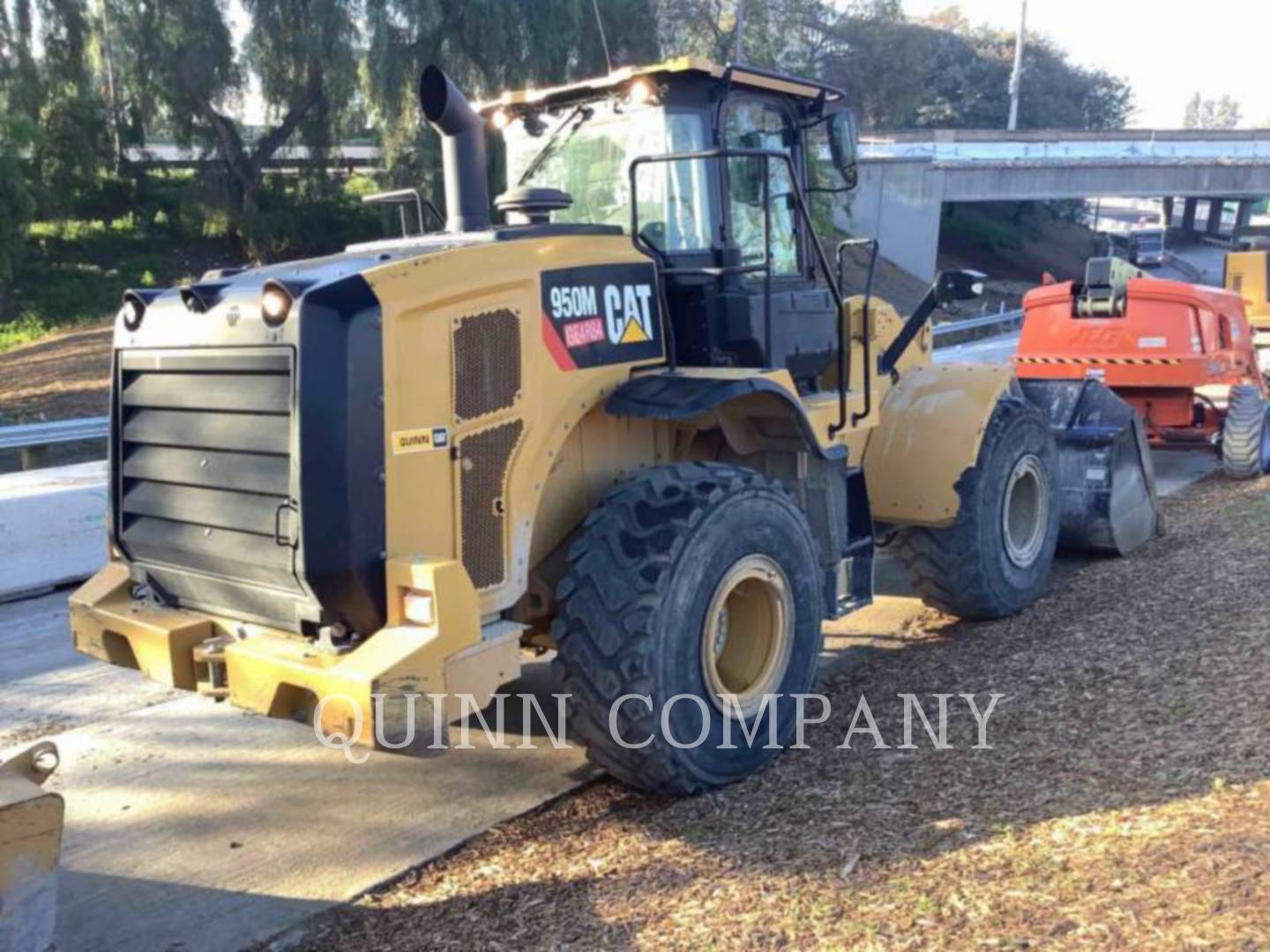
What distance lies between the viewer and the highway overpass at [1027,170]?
35.4 m

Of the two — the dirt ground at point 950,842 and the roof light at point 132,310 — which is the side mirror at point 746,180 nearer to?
the dirt ground at point 950,842

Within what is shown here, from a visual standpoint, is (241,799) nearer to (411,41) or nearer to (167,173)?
(411,41)

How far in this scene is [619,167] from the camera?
5316 mm

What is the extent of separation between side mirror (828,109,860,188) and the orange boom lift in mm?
5006

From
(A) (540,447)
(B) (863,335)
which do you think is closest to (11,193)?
(B) (863,335)

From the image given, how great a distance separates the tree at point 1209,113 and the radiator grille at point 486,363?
17569 centimetres

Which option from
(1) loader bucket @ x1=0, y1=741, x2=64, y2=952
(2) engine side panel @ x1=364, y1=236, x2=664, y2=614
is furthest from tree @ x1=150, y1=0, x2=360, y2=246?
(1) loader bucket @ x1=0, y1=741, x2=64, y2=952

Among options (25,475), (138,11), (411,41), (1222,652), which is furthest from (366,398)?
(138,11)

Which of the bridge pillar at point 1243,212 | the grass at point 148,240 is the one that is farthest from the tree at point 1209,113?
the grass at point 148,240

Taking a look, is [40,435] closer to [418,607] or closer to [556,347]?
[556,347]

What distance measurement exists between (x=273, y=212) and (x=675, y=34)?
34.7ft

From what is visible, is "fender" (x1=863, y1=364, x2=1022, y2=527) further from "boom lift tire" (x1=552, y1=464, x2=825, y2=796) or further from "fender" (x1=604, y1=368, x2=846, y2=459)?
"boom lift tire" (x1=552, y1=464, x2=825, y2=796)

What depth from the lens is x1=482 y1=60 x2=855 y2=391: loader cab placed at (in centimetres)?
507

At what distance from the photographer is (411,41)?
2453 cm
